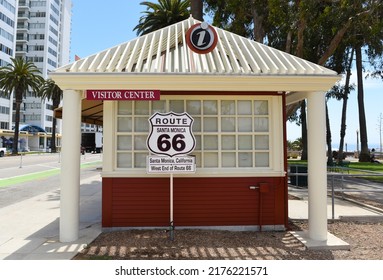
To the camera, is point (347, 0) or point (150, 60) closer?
point (150, 60)

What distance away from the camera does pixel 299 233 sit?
701cm

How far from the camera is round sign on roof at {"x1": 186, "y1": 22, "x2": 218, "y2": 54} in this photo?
720 centimetres

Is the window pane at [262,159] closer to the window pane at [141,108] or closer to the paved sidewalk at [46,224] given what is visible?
the paved sidewalk at [46,224]

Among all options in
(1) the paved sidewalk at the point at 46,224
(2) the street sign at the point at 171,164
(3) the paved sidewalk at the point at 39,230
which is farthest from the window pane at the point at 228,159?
(3) the paved sidewalk at the point at 39,230

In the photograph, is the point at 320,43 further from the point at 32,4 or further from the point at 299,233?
the point at 32,4

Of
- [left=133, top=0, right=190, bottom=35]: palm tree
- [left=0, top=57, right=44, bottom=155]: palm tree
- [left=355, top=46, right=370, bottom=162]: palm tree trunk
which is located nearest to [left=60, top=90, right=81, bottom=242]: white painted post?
[left=133, top=0, right=190, bottom=35]: palm tree

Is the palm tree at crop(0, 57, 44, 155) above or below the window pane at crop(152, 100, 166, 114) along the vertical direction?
above

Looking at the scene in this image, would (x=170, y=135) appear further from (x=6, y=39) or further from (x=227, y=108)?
(x=6, y=39)

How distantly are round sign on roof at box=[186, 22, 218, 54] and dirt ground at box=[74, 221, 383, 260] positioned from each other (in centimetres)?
399

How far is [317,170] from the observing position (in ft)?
21.6

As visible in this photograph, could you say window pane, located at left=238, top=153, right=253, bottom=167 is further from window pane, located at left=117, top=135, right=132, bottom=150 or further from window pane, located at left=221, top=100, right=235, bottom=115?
window pane, located at left=117, top=135, right=132, bottom=150

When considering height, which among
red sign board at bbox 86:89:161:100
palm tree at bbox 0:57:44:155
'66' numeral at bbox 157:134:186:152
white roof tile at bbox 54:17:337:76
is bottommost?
'66' numeral at bbox 157:134:186:152

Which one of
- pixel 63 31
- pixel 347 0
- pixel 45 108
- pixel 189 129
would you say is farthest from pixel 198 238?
pixel 63 31
